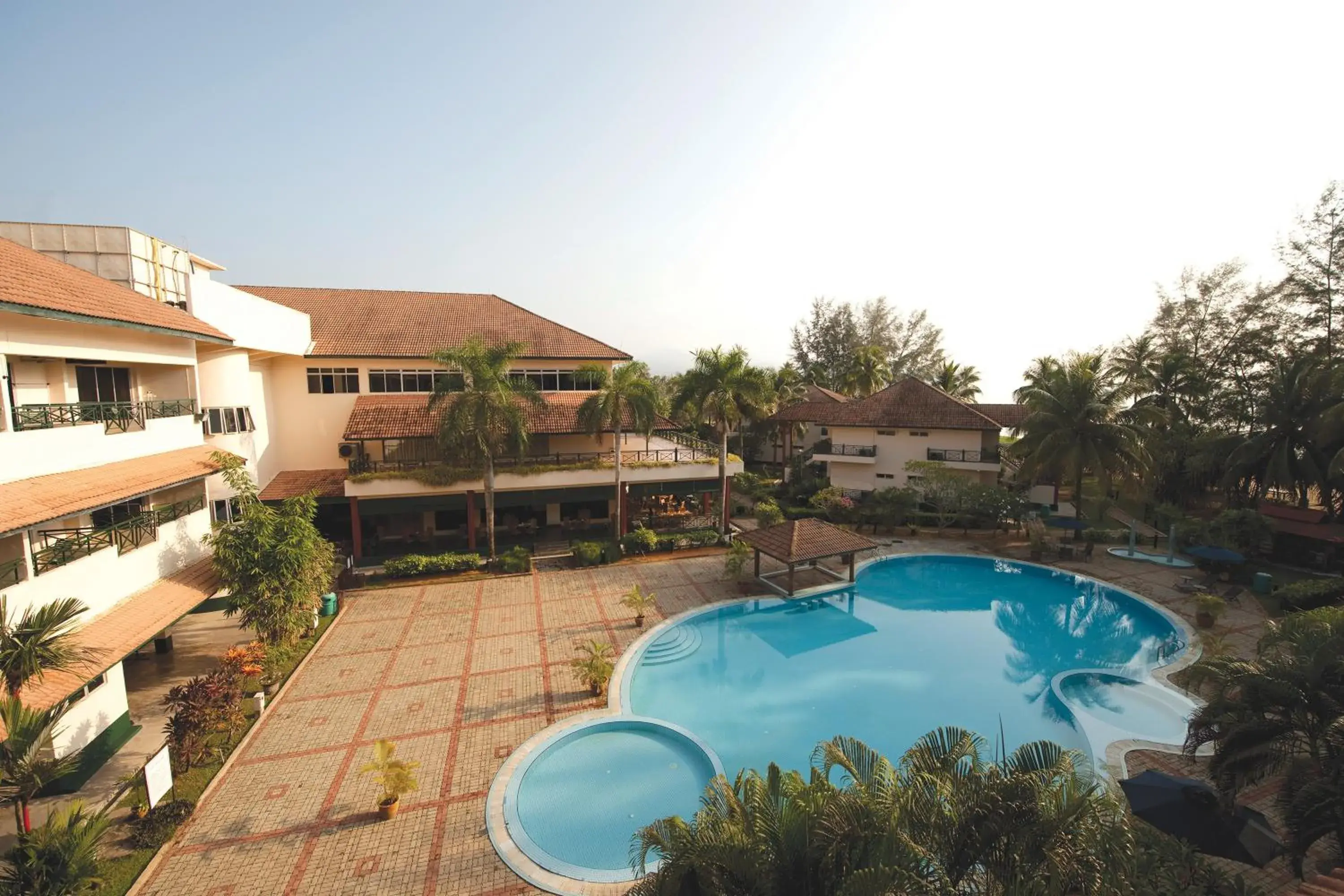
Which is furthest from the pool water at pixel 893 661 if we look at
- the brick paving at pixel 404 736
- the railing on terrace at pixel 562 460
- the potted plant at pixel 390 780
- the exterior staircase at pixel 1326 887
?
the railing on terrace at pixel 562 460

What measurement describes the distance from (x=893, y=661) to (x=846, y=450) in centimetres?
1972

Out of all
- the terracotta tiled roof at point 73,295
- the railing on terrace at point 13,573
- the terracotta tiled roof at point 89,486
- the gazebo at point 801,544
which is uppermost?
the terracotta tiled roof at point 73,295

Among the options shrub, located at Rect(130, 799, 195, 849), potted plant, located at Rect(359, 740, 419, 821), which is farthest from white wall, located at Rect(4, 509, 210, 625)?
potted plant, located at Rect(359, 740, 419, 821)

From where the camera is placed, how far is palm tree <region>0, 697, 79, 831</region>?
8.27 metres

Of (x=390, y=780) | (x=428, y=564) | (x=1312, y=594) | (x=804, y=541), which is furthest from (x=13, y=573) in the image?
(x=1312, y=594)

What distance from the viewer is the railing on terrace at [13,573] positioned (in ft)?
32.4

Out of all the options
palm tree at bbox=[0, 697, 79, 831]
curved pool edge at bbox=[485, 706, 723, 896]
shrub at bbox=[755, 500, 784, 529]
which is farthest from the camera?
shrub at bbox=[755, 500, 784, 529]

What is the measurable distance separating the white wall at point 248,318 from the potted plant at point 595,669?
16834 mm

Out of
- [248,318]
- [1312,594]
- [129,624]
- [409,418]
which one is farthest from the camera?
[409,418]

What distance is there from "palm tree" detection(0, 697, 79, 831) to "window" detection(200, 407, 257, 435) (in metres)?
13.5

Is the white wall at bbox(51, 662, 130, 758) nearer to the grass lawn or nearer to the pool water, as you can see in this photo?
the grass lawn

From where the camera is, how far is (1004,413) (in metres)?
39.0

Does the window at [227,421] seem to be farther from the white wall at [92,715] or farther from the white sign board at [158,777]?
the white sign board at [158,777]

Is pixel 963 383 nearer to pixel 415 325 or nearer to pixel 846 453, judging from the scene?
pixel 846 453
